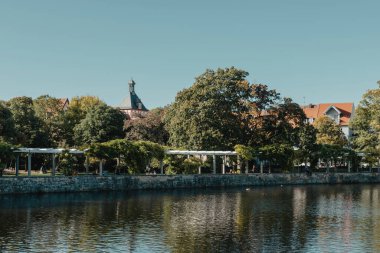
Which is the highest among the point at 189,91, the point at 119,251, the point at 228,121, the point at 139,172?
the point at 189,91

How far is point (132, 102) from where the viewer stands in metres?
153

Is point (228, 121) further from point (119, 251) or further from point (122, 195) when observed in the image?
point (119, 251)

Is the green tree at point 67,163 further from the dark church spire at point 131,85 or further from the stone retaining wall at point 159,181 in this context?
the dark church spire at point 131,85

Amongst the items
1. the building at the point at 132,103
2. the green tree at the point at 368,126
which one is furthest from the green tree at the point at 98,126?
the building at the point at 132,103

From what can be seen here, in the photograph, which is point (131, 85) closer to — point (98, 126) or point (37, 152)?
point (98, 126)

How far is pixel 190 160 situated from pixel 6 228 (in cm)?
3555

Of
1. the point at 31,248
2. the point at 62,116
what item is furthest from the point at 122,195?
the point at 62,116

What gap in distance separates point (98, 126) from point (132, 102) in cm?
7887

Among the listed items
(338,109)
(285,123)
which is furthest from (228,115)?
(338,109)

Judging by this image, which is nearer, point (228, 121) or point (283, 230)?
point (283, 230)

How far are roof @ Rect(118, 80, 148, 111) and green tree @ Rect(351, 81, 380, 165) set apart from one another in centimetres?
8662

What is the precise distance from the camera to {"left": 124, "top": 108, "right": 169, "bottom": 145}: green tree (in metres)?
77.4

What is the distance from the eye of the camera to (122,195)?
48.7 metres

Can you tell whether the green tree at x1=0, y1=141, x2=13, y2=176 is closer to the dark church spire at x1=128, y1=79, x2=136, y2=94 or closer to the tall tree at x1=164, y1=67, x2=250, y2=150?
the tall tree at x1=164, y1=67, x2=250, y2=150
